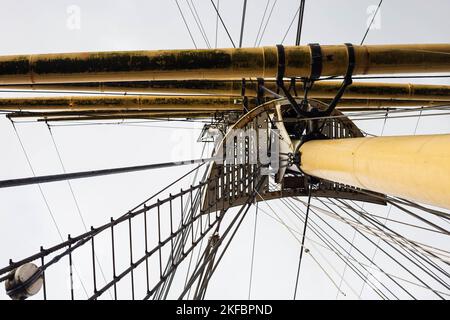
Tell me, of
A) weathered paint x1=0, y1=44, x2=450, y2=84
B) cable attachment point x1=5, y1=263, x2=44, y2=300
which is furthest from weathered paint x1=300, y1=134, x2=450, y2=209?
cable attachment point x1=5, y1=263, x2=44, y2=300

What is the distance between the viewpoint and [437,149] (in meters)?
1.66

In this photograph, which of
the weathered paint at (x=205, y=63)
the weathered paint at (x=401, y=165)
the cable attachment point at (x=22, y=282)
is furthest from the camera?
the weathered paint at (x=205, y=63)

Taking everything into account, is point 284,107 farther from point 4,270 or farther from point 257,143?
point 4,270

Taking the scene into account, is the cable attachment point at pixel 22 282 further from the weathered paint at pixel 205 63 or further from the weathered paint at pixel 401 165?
the weathered paint at pixel 401 165

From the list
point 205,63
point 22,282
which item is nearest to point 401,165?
point 205,63

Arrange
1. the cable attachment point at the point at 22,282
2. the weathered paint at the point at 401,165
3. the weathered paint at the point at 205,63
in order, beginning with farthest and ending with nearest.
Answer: the weathered paint at the point at 205,63 → the cable attachment point at the point at 22,282 → the weathered paint at the point at 401,165

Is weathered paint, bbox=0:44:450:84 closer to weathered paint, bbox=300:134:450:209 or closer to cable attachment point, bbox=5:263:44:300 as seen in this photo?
weathered paint, bbox=300:134:450:209

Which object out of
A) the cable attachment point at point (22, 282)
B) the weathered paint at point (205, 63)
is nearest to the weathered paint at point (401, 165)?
the weathered paint at point (205, 63)

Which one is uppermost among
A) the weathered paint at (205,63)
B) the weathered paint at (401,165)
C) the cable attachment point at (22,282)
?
the weathered paint at (205,63)

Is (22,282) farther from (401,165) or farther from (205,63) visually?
(401,165)

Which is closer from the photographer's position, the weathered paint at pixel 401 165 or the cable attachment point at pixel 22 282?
the weathered paint at pixel 401 165
